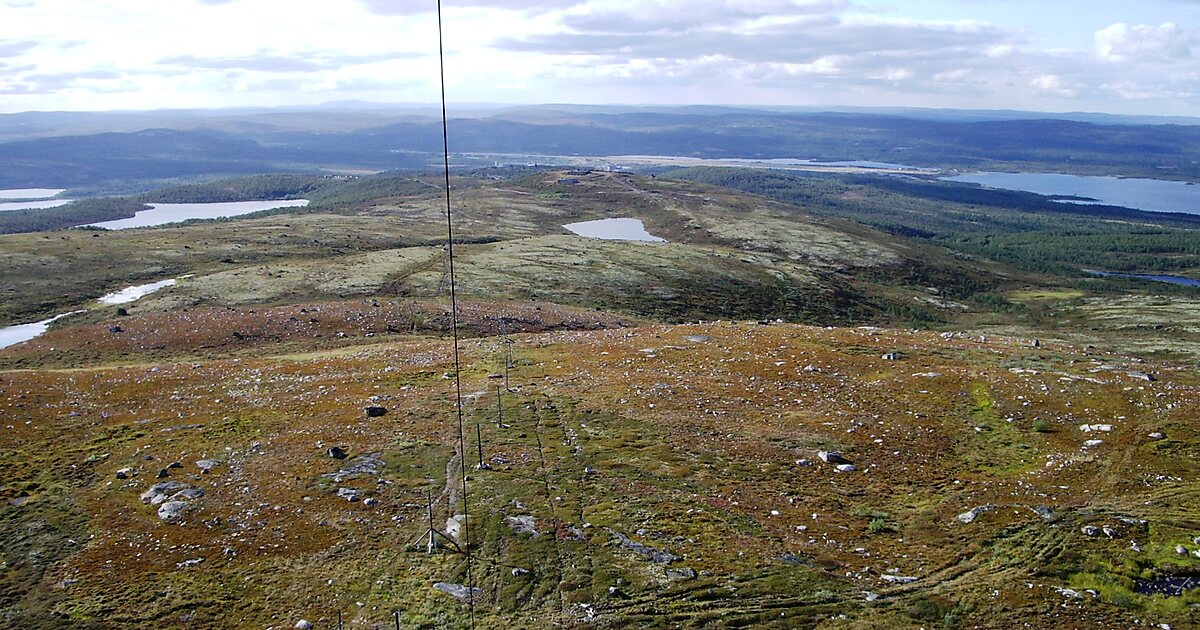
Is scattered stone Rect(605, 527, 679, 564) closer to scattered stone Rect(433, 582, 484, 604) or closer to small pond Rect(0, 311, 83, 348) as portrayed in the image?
scattered stone Rect(433, 582, 484, 604)

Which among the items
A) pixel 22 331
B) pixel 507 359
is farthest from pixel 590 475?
pixel 22 331

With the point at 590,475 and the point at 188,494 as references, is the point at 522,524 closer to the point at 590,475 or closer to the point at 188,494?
the point at 590,475

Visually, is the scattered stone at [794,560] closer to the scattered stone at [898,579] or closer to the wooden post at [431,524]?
the scattered stone at [898,579]

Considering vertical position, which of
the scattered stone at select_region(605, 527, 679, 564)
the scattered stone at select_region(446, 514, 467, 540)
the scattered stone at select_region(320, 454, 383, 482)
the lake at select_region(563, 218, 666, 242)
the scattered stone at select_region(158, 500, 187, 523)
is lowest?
the scattered stone at select_region(605, 527, 679, 564)

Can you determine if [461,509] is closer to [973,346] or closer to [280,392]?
[280,392]

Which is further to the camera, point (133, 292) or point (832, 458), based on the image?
point (133, 292)

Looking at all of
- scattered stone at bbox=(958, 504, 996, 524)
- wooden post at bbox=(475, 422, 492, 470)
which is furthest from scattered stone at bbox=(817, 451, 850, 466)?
wooden post at bbox=(475, 422, 492, 470)
